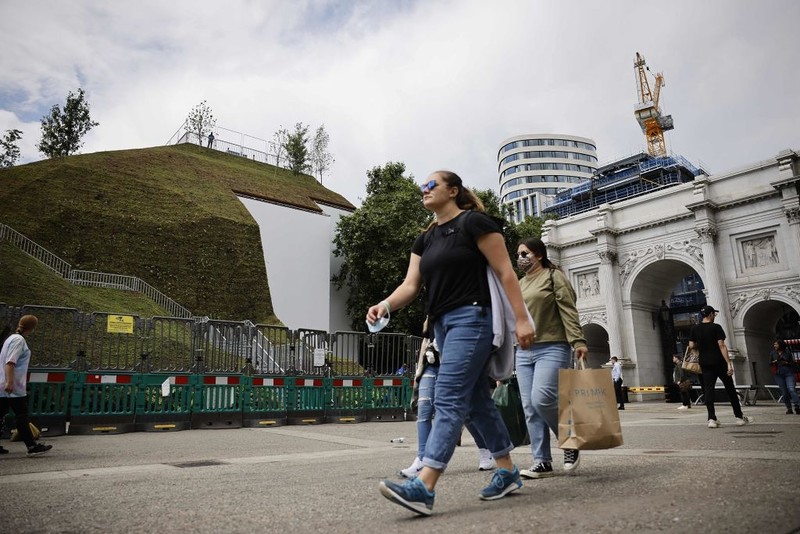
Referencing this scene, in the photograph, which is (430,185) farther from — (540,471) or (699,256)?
(699,256)

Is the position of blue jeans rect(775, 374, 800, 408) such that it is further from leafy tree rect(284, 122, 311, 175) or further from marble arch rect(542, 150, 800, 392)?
leafy tree rect(284, 122, 311, 175)

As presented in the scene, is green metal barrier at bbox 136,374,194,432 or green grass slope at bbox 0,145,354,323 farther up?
green grass slope at bbox 0,145,354,323

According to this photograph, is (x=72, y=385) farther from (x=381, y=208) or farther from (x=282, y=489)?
(x=381, y=208)

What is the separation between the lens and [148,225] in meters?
31.7

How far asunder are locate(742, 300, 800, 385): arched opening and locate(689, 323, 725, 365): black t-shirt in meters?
22.7

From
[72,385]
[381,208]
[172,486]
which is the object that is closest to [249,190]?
[381,208]

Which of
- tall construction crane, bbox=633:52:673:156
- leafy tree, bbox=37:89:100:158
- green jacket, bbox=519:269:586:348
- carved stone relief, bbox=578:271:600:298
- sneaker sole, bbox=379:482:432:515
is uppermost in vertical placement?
tall construction crane, bbox=633:52:673:156

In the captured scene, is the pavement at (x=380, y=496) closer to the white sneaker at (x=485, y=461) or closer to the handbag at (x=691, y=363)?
the white sneaker at (x=485, y=461)

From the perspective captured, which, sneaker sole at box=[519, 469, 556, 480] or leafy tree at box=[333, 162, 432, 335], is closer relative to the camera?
sneaker sole at box=[519, 469, 556, 480]

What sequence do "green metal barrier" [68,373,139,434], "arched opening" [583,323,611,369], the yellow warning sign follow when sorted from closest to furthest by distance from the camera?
"green metal barrier" [68,373,139,434] < the yellow warning sign < "arched opening" [583,323,611,369]

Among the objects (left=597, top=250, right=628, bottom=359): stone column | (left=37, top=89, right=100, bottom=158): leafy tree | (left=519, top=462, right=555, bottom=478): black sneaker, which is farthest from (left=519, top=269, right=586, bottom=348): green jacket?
(left=37, top=89, right=100, bottom=158): leafy tree

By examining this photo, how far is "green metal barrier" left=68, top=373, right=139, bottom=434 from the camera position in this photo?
10.0m

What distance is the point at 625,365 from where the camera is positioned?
30078 mm

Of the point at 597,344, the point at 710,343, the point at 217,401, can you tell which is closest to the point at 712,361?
the point at 710,343
